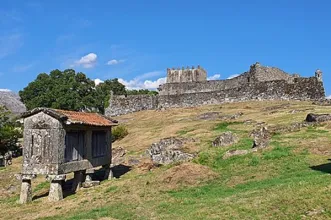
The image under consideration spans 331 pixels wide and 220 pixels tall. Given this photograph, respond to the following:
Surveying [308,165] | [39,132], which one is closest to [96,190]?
[39,132]

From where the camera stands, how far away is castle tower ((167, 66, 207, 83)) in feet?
251

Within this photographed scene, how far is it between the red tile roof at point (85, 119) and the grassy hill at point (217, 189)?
341 cm

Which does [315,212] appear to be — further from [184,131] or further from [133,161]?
[184,131]

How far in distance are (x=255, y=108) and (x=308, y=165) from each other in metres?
24.2

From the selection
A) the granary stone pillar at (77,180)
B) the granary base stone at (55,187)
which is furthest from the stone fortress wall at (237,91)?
the granary base stone at (55,187)

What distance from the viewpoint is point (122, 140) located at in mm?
36250

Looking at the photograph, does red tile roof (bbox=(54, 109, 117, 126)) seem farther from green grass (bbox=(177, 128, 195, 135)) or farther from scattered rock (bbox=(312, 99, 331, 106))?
scattered rock (bbox=(312, 99, 331, 106))

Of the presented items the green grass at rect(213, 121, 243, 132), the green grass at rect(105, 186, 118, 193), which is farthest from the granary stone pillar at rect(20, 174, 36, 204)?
the green grass at rect(213, 121, 243, 132)

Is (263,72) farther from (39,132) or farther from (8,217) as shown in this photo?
(8,217)

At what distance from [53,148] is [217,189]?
25.9ft

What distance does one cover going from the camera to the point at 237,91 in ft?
152

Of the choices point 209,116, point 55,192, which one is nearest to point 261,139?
point 55,192

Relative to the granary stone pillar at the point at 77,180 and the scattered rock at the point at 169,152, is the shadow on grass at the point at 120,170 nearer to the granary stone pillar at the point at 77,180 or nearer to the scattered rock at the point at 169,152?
the scattered rock at the point at 169,152

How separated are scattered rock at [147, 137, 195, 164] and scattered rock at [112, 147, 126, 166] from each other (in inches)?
87.4
